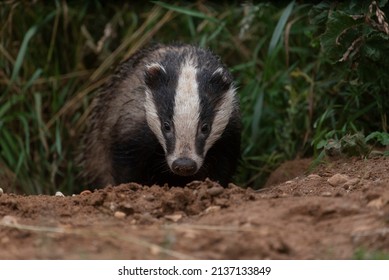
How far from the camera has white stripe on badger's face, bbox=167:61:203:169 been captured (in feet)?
14.8

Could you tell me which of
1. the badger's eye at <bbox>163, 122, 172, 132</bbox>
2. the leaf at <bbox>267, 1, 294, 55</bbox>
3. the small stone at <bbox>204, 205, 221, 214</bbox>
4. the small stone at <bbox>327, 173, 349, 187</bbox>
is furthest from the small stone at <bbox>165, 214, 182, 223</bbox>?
the leaf at <bbox>267, 1, 294, 55</bbox>

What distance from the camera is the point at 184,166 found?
439cm

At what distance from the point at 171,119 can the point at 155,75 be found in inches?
15.1

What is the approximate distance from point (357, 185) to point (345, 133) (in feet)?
3.47

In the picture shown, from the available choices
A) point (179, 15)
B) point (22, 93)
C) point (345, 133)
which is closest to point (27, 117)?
point (22, 93)

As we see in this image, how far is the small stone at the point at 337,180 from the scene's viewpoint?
413 centimetres

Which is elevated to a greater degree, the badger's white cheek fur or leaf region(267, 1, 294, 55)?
leaf region(267, 1, 294, 55)

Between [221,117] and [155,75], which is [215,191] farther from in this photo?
[155,75]

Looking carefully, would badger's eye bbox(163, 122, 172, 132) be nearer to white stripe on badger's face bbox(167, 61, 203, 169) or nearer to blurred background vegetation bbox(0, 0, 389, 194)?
white stripe on badger's face bbox(167, 61, 203, 169)

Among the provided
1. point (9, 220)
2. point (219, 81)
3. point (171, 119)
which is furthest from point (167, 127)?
point (9, 220)

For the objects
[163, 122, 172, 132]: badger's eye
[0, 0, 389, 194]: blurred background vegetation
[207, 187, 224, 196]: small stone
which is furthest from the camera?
[0, 0, 389, 194]: blurred background vegetation

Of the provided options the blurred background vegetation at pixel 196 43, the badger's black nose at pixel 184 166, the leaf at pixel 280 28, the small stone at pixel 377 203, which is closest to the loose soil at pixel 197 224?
the small stone at pixel 377 203

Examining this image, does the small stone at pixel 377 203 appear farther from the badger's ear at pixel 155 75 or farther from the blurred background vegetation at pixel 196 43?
the badger's ear at pixel 155 75

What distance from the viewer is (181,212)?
352cm
